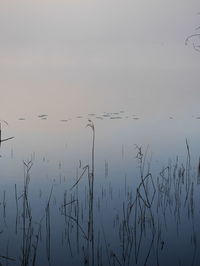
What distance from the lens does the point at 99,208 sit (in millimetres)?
5820

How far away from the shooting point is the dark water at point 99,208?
4.41 meters

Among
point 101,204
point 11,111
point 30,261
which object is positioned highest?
point 11,111

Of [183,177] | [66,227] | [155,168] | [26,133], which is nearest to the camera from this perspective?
[66,227]

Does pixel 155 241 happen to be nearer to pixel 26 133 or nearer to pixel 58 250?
pixel 58 250

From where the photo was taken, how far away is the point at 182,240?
4734mm

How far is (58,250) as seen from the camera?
4.54 meters

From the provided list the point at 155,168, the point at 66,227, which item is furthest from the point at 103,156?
the point at 66,227

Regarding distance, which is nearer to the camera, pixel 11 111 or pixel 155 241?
pixel 155 241

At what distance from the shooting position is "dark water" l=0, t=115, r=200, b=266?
4407mm

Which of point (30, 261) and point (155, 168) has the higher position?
point (155, 168)

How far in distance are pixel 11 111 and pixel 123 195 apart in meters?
20.2

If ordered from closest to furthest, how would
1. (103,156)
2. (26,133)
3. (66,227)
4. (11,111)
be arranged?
(66,227), (103,156), (26,133), (11,111)

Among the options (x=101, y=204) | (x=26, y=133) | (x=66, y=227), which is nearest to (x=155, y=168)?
(x=101, y=204)

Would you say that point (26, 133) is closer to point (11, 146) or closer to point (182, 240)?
point (11, 146)
